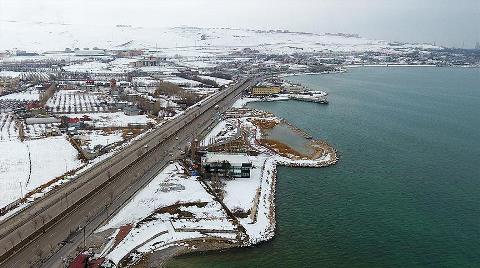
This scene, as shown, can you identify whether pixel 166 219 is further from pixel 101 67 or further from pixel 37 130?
pixel 101 67

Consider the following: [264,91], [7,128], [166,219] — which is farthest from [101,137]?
[264,91]

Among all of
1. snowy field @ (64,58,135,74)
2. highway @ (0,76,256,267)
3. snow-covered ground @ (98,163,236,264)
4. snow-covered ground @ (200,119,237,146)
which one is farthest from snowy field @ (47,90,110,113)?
snowy field @ (64,58,135,74)

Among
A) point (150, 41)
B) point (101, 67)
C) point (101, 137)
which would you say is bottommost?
point (101, 137)

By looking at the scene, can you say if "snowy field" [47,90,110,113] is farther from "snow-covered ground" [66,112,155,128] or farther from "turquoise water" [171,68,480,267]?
"turquoise water" [171,68,480,267]

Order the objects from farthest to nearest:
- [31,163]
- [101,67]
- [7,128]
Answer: [101,67], [7,128], [31,163]

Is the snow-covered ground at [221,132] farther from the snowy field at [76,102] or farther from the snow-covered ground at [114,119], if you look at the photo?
the snowy field at [76,102]

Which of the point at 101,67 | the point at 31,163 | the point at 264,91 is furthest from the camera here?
the point at 101,67
